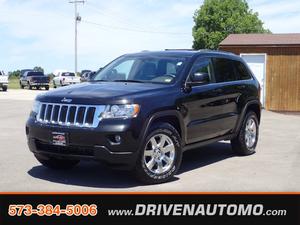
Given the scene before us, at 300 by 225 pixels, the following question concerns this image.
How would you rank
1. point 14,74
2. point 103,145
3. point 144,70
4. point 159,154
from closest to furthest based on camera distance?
point 103,145 < point 159,154 < point 144,70 < point 14,74

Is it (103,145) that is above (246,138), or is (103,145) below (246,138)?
above

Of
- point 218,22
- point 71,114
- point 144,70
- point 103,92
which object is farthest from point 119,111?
point 218,22

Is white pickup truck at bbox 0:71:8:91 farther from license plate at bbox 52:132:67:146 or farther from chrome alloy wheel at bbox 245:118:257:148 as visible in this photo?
license plate at bbox 52:132:67:146

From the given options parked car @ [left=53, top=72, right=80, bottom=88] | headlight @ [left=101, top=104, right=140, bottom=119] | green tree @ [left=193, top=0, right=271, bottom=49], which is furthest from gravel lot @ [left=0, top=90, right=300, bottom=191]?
green tree @ [left=193, top=0, right=271, bottom=49]

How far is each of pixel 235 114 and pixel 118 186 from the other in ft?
9.81

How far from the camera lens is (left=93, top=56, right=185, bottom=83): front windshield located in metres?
7.55

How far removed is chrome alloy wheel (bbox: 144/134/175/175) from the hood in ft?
2.13

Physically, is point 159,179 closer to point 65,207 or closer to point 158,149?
point 158,149

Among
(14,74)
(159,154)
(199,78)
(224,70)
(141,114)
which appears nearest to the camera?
(141,114)

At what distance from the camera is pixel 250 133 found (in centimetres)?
956

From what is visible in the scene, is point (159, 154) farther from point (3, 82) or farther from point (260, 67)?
point (3, 82)

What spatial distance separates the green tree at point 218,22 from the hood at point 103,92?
62023mm

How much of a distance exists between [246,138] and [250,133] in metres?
0.23

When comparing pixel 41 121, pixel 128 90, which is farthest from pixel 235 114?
pixel 41 121
